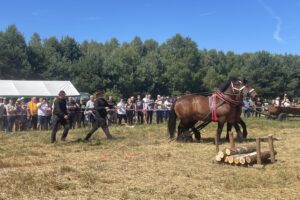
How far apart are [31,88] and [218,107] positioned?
23735mm

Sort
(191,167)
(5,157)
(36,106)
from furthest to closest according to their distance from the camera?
(36,106) → (5,157) → (191,167)

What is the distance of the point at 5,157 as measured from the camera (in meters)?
12.2

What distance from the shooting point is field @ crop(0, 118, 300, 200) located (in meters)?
8.11

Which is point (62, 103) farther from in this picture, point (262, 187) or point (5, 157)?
point (262, 187)

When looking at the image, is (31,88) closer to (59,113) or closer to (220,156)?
(59,113)

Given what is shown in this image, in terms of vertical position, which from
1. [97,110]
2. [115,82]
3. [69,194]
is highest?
[115,82]

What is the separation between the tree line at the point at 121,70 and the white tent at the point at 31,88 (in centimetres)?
1777

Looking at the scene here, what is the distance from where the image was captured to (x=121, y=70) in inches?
2397

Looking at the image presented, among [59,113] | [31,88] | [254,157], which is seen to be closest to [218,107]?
[254,157]

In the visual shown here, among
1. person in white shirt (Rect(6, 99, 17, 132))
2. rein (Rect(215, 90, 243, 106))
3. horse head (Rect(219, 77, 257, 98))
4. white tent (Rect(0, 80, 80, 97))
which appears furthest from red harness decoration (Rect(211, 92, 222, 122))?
white tent (Rect(0, 80, 80, 97))

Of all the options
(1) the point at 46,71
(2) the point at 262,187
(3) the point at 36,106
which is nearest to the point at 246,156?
(2) the point at 262,187

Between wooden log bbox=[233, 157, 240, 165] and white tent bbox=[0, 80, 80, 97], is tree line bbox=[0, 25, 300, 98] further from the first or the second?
wooden log bbox=[233, 157, 240, 165]

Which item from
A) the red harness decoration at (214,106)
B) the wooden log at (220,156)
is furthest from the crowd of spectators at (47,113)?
the wooden log at (220,156)

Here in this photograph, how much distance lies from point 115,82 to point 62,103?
42922 mm
